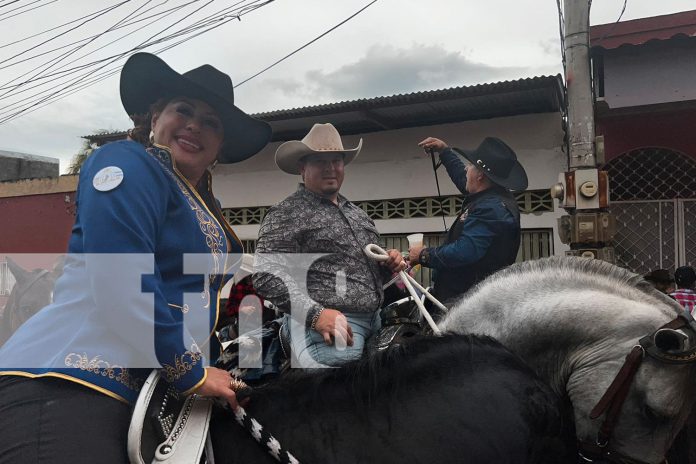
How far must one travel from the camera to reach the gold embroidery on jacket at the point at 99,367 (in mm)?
1469

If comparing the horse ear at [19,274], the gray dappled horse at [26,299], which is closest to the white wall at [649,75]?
the gray dappled horse at [26,299]

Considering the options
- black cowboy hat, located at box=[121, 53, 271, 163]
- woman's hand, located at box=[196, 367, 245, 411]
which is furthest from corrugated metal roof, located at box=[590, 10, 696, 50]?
woman's hand, located at box=[196, 367, 245, 411]

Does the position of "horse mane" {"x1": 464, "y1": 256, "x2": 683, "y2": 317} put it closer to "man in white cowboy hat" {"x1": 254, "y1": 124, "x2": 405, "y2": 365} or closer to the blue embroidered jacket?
"man in white cowboy hat" {"x1": 254, "y1": 124, "x2": 405, "y2": 365}

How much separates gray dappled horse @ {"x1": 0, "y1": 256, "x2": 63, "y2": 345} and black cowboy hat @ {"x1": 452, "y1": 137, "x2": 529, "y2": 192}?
5.12m

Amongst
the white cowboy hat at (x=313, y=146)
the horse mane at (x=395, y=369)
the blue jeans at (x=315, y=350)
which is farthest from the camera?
the white cowboy hat at (x=313, y=146)

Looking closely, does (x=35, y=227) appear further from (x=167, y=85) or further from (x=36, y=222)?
(x=167, y=85)

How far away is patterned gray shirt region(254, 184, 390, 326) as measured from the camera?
2.62 m

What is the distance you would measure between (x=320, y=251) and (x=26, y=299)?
5421 millimetres

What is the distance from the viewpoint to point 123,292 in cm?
143

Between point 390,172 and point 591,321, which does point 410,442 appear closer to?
point 591,321

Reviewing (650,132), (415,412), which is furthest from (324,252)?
(650,132)

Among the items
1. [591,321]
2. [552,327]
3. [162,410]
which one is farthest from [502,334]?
[162,410]

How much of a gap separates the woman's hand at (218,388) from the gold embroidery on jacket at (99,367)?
20 cm

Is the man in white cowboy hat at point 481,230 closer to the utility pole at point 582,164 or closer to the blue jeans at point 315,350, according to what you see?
the utility pole at point 582,164
